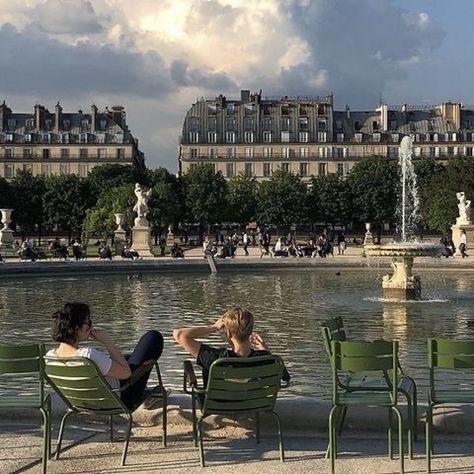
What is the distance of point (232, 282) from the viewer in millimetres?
29688

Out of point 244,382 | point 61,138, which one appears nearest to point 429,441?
point 244,382

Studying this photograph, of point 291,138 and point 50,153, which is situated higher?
point 291,138

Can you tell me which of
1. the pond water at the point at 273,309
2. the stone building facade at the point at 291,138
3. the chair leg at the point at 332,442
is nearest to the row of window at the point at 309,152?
the stone building facade at the point at 291,138

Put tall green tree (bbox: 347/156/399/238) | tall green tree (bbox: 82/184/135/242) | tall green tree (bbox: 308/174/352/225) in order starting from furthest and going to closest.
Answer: tall green tree (bbox: 308/174/352/225) → tall green tree (bbox: 347/156/399/238) → tall green tree (bbox: 82/184/135/242)

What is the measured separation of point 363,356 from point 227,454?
1305 mm

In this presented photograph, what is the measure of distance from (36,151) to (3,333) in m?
101

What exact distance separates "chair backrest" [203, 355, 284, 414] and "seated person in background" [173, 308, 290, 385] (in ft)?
1.21

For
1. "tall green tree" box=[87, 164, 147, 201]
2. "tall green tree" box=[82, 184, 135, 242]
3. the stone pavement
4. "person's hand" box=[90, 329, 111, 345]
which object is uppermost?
"tall green tree" box=[87, 164, 147, 201]

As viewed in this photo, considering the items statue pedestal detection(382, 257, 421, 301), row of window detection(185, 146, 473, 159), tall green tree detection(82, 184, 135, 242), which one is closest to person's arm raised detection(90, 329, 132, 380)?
statue pedestal detection(382, 257, 421, 301)

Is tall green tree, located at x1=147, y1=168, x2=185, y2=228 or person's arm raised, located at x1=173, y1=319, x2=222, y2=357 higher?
tall green tree, located at x1=147, y1=168, x2=185, y2=228

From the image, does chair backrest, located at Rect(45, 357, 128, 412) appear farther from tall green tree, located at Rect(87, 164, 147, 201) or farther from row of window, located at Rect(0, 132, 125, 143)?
row of window, located at Rect(0, 132, 125, 143)

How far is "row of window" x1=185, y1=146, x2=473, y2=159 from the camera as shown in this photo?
114688mm

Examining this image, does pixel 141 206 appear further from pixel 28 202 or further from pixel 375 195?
pixel 375 195

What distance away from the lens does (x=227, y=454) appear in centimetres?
681
